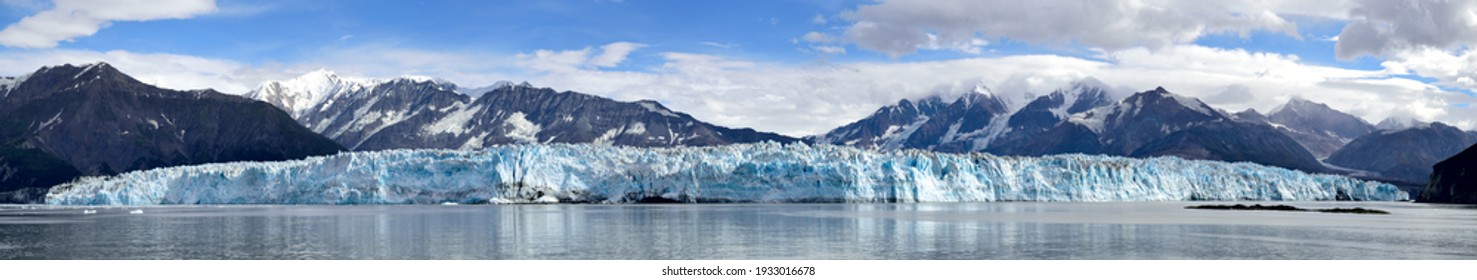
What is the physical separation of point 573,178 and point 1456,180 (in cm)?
8386

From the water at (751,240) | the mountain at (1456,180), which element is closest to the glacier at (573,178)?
the mountain at (1456,180)

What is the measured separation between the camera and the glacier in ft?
367

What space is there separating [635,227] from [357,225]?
1437cm

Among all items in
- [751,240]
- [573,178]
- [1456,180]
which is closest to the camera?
[751,240]

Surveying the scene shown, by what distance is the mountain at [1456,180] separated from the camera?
104 meters

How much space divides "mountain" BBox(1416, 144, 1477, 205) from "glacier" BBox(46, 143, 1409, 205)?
4288 cm

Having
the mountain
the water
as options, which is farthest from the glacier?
the water

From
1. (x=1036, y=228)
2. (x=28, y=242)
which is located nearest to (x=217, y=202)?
(x=28, y=242)

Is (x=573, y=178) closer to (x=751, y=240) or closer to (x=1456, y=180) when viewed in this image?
(x=751, y=240)

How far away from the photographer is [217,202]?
391 feet

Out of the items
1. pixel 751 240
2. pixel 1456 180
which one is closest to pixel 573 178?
pixel 751 240

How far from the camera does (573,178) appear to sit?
4469 inches

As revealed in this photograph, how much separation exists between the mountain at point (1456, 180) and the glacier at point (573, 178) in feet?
141

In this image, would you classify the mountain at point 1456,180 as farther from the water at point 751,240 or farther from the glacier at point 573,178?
the water at point 751,240
